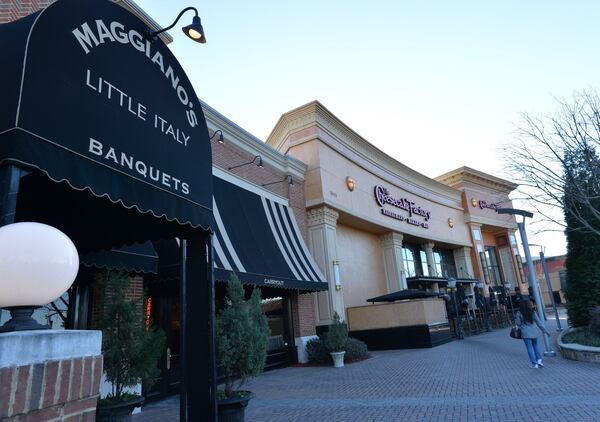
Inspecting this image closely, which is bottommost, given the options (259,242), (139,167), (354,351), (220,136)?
(354,351)

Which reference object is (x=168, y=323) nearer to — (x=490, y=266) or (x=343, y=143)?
(x=343, y=143)

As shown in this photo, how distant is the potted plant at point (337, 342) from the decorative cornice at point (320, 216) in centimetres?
489

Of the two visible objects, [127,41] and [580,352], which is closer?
[127,41]

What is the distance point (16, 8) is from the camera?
7070mm

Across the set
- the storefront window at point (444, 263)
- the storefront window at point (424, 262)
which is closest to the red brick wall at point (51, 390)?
the storefront window at point (424, 262)

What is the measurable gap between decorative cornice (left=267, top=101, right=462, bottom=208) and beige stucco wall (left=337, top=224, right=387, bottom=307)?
3.86 m

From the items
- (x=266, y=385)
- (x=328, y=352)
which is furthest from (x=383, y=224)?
(x=266, y=385)

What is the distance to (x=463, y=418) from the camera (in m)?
5.93

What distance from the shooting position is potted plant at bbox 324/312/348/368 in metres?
13.1

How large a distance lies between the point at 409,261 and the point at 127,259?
22.2 metres

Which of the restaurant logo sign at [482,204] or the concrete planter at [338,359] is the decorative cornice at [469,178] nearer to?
the restaurant logo sign at [482,204]

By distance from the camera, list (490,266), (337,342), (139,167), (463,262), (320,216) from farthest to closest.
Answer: (490,266)
(463,262)
(320,216)
(337,342)
(139,167)

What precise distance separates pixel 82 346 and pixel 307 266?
43.4ft

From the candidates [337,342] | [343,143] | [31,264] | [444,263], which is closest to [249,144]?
[343,143]
